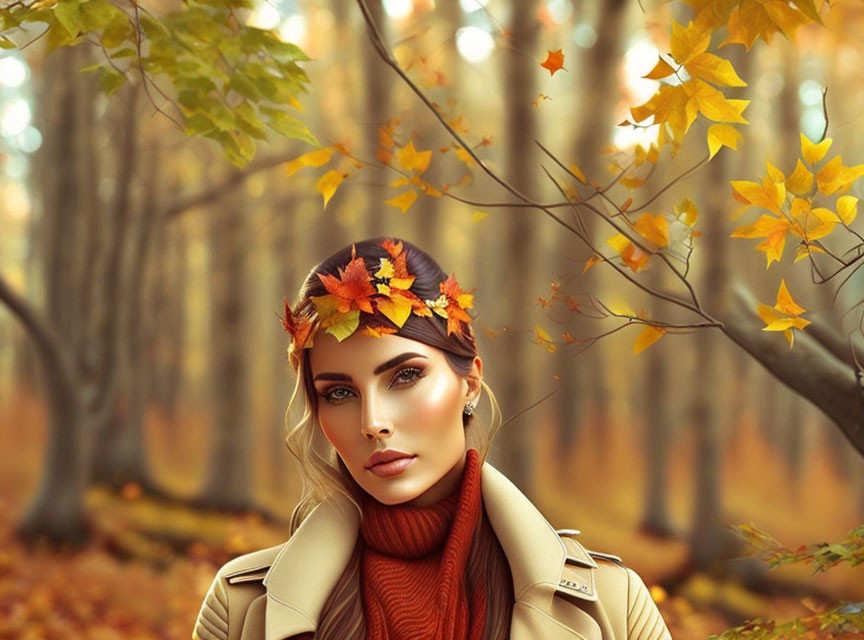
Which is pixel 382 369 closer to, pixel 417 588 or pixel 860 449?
pixel 417 588

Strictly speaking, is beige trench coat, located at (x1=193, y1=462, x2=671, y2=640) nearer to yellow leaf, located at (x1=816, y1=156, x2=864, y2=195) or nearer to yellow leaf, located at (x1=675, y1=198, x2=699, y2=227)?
yellow leaf, located at (x1=675, y1=198, x2=699, y2=227)

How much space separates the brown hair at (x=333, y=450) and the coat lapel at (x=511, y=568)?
0.11 feet

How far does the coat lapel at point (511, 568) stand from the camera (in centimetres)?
193

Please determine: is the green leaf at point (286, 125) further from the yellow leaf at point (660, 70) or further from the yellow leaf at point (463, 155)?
the yellow leaf at point (660, 70)

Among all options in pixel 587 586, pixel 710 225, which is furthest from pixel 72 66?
pixel 587 586

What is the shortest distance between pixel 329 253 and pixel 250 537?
2531mm

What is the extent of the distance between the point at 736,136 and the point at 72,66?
20.9 feet

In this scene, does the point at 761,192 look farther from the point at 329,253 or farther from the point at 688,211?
the point at 329,253

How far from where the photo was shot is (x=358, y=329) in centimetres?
199

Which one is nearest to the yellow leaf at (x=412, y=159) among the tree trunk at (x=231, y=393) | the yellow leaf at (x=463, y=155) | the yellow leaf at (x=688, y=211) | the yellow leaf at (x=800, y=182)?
the yellow leaf at (x=463, y=155)

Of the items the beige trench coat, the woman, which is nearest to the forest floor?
the beige trench coat

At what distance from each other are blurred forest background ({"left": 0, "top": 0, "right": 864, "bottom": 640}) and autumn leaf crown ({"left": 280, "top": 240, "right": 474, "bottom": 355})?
337cm

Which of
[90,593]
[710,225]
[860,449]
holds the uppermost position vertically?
[710,225]

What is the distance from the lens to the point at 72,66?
697cm
